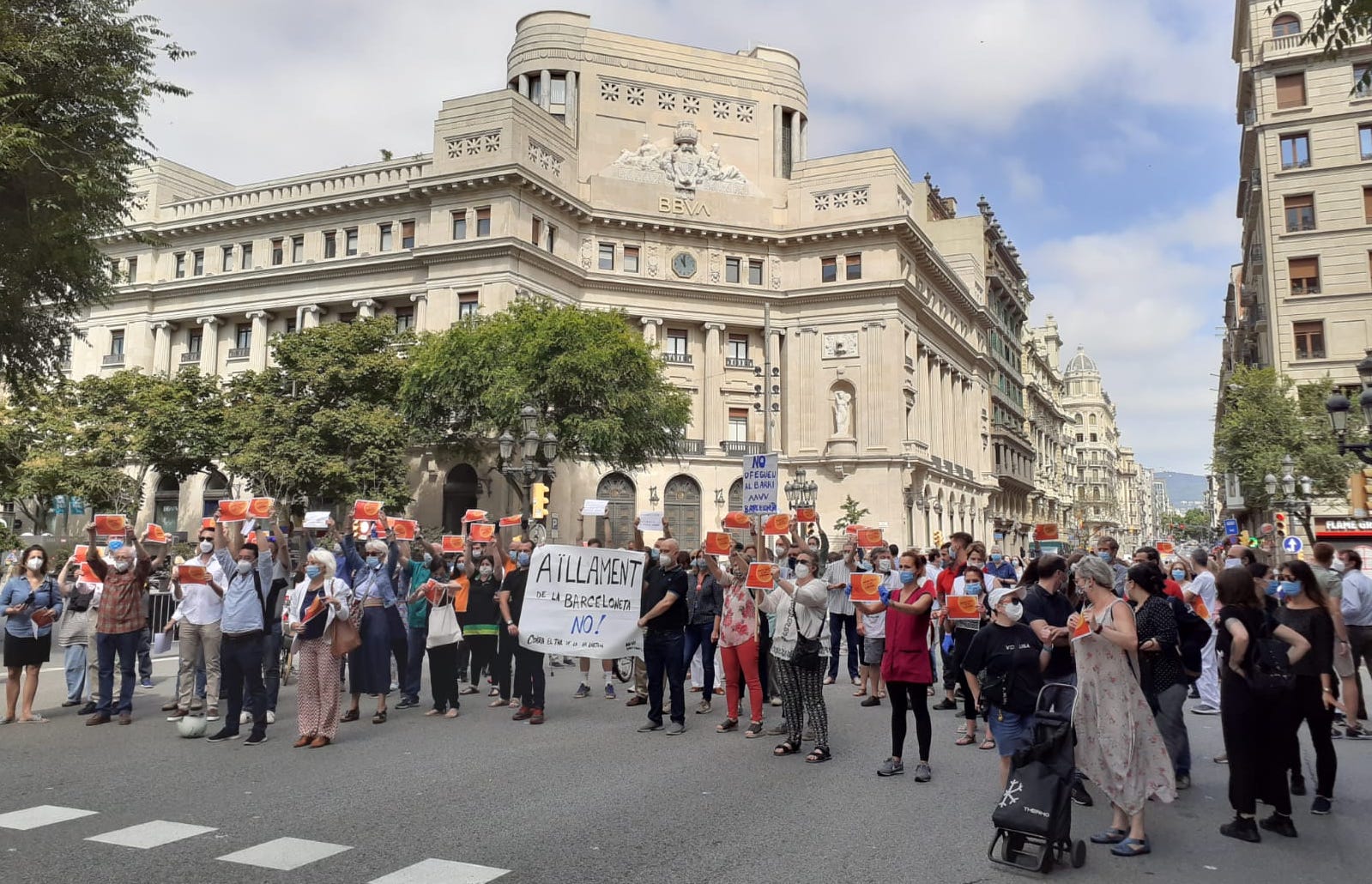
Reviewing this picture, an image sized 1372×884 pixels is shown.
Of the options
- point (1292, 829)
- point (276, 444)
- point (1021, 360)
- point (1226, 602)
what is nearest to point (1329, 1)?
point (1226, 602)

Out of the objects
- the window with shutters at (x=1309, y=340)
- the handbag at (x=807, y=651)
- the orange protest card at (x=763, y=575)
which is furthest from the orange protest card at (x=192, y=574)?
the window with shutters at (x=1309, y=340)

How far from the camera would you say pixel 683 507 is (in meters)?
50.7

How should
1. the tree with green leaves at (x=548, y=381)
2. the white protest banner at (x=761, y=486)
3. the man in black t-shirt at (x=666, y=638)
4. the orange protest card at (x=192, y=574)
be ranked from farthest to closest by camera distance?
the tree with green leaves at (x=548, y=381), the white protest banner at (x=761, y=486), the man in black t-shirt at (x=666, y=638), the orange protest card at (x=192, y=574)

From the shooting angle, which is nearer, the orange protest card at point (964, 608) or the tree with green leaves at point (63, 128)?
the orange protest card at point (964, 608)

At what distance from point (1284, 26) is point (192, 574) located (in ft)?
169

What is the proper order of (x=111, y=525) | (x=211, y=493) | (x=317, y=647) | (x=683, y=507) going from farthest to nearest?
(x=683, y=507), (x=211, y=493), (x=111, y=525), (x=317, y=647)

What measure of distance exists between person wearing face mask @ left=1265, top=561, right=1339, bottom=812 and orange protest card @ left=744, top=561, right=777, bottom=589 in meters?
4.66

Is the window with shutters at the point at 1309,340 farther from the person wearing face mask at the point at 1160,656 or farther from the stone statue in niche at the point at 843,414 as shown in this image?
the person wearing face mask at the point at 1160,656

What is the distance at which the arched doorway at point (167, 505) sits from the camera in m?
51.7

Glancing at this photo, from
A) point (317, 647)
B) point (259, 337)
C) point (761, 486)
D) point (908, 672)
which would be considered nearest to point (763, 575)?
point (908, 672)

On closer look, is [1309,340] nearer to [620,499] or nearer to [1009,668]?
[620,499]

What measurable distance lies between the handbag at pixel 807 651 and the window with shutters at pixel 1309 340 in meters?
41.1

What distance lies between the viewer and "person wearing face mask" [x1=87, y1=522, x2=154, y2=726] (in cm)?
1136

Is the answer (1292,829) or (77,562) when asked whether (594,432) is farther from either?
(1292,829)
